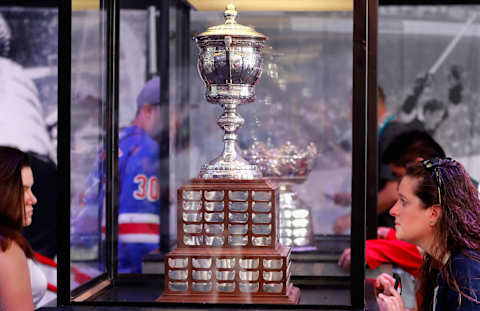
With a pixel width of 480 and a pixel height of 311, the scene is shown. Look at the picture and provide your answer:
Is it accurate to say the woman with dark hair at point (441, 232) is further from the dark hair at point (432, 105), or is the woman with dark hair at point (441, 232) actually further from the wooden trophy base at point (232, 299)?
the dark hair at point (432, 105)

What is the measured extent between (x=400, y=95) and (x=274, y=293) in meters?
2.75

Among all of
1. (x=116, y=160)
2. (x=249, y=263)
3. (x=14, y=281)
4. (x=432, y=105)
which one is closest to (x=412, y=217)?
(x=249, y=263)

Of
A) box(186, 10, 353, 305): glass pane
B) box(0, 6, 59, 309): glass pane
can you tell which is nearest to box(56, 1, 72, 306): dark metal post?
box(186, 10, 353, 305): glass pane

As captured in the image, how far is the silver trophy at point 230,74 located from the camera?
89.0 inches

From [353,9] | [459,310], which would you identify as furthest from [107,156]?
[459,310]

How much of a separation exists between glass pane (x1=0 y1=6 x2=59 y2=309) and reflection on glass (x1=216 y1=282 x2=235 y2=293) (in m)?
2.51

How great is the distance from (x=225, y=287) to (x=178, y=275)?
5.5 inches

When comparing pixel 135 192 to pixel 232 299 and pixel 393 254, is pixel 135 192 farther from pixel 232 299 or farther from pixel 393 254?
pixel 393 254

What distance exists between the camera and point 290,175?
2.76 meters

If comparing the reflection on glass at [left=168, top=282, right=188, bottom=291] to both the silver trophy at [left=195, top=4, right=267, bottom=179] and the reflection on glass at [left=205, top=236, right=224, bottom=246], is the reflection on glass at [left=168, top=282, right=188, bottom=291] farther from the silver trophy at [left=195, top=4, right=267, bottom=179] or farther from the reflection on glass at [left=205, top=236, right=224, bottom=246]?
the silver trophy at [left=195, top=4, right=267, bottom=179]

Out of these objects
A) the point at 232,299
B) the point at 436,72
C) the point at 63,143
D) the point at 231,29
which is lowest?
the point at 232,299

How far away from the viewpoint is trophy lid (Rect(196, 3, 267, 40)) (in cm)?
228

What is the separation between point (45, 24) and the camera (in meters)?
4.54

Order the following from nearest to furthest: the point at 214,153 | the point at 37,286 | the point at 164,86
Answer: the point at 214,153
the point at 164,86
the point at 37,286
